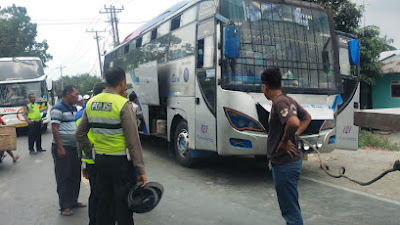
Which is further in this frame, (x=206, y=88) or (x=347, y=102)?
(x=347, y=102)

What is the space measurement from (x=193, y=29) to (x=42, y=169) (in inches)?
176

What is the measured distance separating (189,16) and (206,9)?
88cm

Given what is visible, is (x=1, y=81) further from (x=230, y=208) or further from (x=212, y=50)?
(x=230, y=208)

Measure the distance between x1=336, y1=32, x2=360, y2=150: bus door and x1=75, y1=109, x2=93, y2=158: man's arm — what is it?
533cm

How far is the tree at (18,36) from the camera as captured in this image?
3438 cm

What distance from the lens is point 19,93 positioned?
50.7ft

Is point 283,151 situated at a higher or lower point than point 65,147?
higher

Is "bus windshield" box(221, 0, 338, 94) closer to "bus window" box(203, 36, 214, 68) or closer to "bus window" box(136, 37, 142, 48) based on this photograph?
"bus window" box(203, 36, 214, 68)

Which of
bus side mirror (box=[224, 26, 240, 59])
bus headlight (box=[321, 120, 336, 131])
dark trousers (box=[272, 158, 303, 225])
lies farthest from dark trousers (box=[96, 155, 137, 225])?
bus headlight (box=[321, 120, 336, 131])

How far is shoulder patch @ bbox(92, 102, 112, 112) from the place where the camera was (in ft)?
10.4

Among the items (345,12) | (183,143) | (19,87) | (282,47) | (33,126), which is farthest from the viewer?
(19,87)

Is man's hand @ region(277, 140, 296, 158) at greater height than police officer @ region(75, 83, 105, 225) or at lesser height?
greater

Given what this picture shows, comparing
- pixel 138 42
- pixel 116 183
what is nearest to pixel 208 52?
pixel 116 183

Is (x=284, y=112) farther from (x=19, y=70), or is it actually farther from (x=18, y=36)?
(x=18, y=36)
